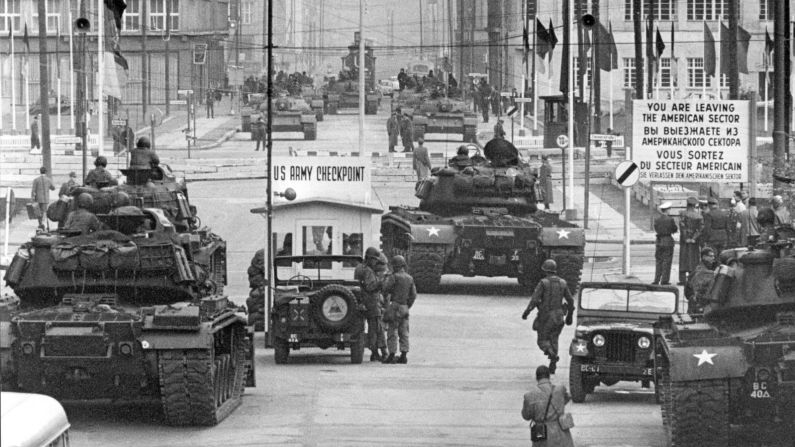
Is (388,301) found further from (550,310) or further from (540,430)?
(540,430)

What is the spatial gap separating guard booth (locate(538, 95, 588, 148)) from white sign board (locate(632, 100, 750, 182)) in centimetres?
2803

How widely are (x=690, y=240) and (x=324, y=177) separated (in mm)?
7837

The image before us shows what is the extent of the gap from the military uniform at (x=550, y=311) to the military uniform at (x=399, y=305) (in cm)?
165

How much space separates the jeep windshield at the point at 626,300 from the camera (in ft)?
71.4

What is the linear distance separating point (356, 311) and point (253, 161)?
128 feet

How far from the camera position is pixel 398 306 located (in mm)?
24406

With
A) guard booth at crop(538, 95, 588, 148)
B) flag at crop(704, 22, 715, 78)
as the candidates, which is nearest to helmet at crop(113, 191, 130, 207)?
flag at crop(704, 22, 715, 78)

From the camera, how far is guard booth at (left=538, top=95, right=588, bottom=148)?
200ft

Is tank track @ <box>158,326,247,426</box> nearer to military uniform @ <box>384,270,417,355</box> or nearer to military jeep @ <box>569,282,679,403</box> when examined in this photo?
military jeep @ <box>569,282,679,403</box>

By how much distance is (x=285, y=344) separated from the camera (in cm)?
2425

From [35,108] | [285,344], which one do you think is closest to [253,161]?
[35,108]

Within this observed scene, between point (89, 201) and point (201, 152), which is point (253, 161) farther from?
point (89, 201)

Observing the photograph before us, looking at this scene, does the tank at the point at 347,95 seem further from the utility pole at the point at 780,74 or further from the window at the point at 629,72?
the utility pole at the point at 780,74

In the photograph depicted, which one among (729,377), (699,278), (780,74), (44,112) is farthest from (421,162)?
(729,377)
